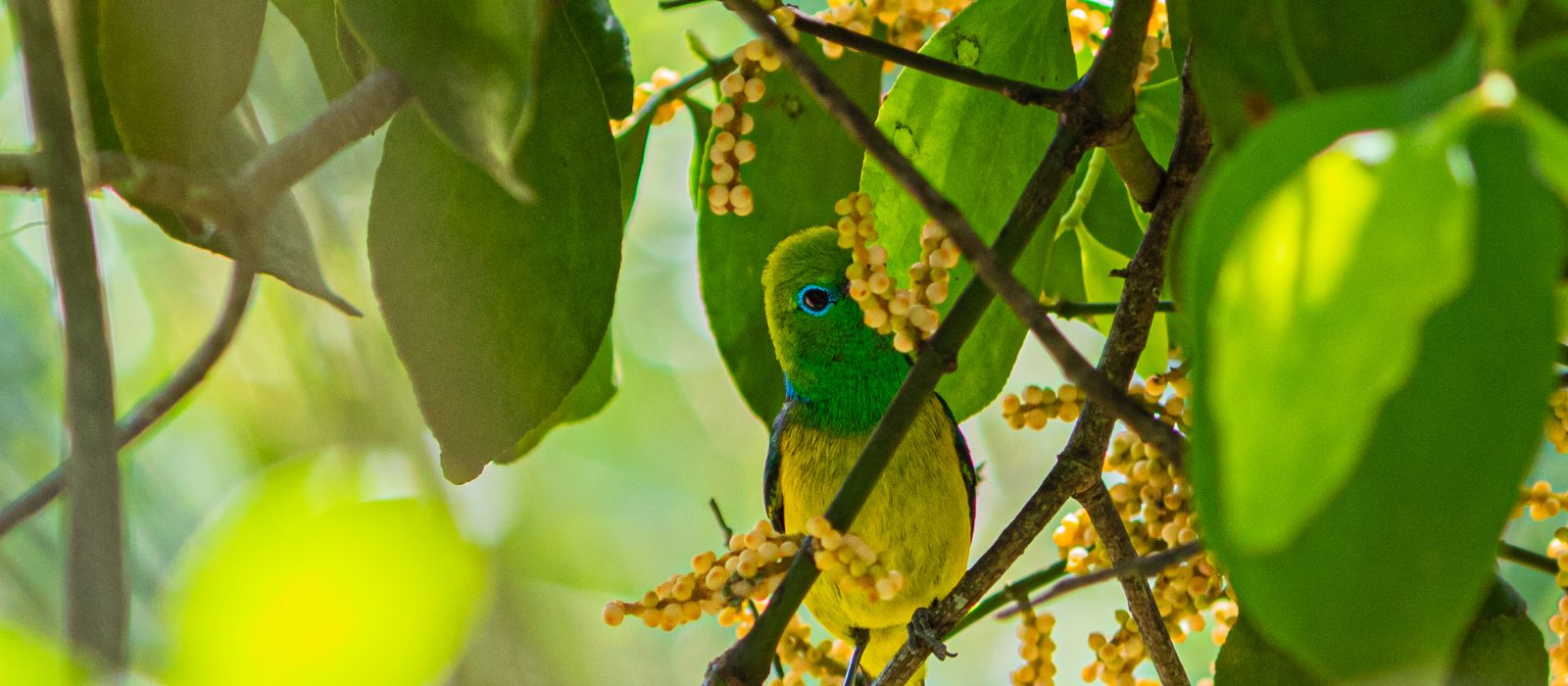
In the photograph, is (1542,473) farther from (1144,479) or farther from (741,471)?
(741,471)

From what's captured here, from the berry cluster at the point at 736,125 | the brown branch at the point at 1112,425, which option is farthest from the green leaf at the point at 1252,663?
the berry cluster at the point at 736,125

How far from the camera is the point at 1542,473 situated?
1.58 meters

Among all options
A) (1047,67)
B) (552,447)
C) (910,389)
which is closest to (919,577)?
(1047,67)

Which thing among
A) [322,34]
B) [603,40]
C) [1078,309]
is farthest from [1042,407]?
[322,34]

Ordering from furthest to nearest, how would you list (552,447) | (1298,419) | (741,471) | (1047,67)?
(741,471) < (552,447) < (1047,67) < (1298,419)

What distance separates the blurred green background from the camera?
263mm

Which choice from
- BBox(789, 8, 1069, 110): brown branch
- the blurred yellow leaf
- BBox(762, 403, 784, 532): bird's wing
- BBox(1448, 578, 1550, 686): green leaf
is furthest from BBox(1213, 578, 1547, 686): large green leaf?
BBox(762, 403, 784, 532): bird's wing

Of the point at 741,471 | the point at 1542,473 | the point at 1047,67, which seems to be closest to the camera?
the point at 1047,67

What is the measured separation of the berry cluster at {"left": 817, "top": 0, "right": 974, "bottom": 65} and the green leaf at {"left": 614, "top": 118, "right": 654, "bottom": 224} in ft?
0.35

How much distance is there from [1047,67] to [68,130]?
47cm

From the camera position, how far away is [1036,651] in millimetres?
741

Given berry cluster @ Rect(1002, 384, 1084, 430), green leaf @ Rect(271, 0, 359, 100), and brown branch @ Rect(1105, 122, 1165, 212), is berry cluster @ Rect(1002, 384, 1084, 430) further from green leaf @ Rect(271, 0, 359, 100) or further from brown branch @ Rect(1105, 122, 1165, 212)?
green leaf @ Rect(271, 0, 359, 100)

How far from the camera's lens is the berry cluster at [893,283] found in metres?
0.56

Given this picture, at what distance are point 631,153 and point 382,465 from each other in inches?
14.6
